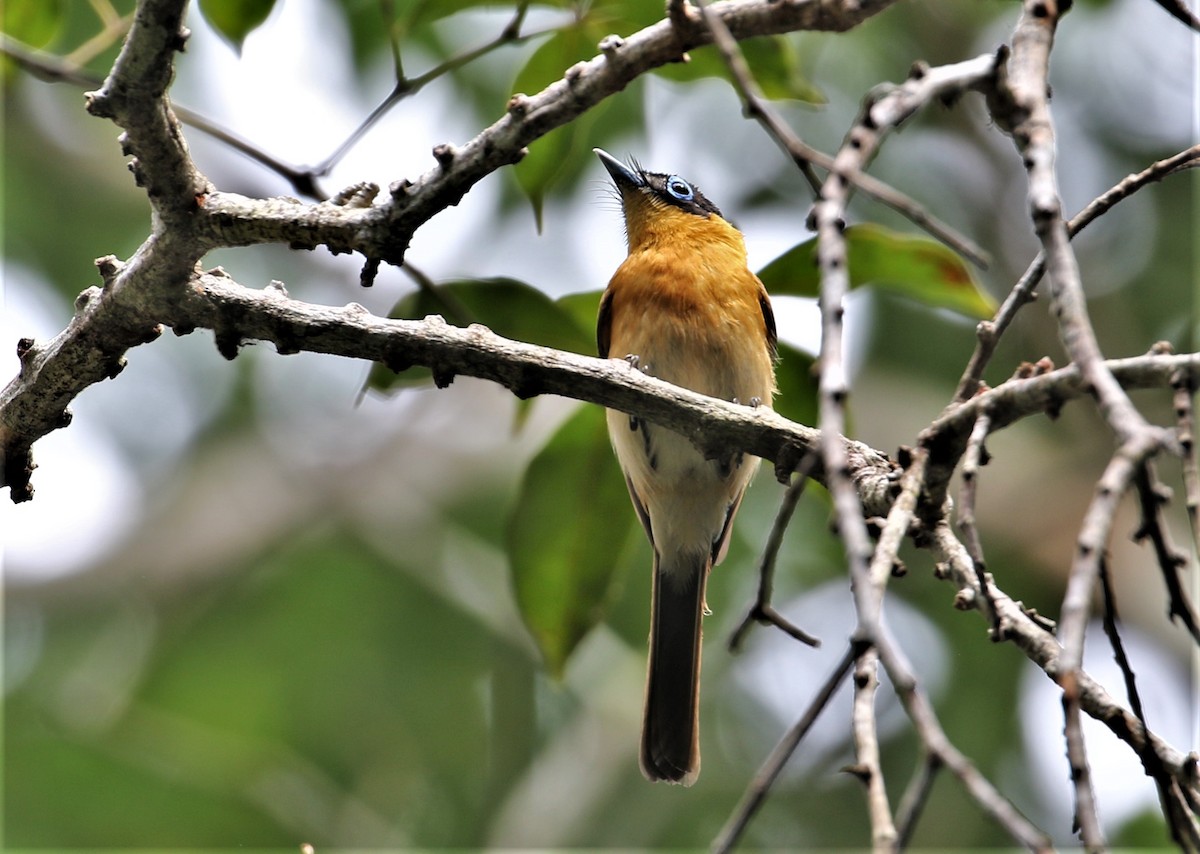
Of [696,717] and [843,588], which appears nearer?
[696,717]

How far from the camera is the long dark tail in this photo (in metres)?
4.16

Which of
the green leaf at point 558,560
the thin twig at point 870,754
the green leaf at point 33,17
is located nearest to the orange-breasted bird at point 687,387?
the green leaf at point 558,560

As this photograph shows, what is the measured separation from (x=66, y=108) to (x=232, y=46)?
6.62 m

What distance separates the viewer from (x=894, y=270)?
3.33 meters

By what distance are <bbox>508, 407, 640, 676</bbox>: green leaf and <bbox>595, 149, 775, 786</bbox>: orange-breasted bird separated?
60 centimetres

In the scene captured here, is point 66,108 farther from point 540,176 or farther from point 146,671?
point 540,176

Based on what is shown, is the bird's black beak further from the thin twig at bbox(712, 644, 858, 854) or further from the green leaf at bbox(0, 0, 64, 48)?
the thin twig at bbox(712, 644, 858, 854)

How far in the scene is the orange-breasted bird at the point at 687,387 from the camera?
168 inches

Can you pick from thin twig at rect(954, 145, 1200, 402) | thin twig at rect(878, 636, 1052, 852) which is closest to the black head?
thin twig at rect(954, 145, 1200, 402)

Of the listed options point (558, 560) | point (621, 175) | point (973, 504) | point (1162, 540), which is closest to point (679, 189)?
point (621, 175)

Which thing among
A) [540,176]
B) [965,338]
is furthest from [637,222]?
[965,338]

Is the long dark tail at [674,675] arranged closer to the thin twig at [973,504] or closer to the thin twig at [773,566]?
the thin twig at [773,566]

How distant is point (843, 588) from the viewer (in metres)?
7.90

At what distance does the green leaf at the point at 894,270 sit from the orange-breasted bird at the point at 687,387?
2.92 feet
